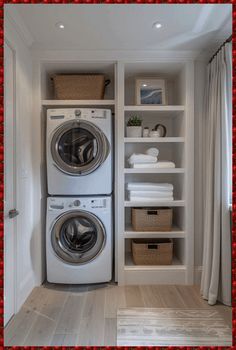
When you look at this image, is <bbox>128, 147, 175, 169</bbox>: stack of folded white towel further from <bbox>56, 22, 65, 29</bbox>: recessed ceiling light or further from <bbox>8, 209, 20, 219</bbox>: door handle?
<bbox>56, 22, 65, 29</bbox>: recessed ceiling light

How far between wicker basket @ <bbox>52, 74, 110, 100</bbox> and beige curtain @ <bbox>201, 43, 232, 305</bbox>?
1.11 metres

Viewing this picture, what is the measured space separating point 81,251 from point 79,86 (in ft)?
5.40

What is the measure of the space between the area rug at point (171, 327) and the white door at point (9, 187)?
0.87 m

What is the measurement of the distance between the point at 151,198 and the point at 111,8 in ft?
5.35

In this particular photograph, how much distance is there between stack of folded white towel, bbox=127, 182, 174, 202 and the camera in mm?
2480

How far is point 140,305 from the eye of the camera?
2113 mm

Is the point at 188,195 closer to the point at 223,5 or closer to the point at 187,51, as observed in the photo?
the point at 187,51

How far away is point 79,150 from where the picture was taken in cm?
240

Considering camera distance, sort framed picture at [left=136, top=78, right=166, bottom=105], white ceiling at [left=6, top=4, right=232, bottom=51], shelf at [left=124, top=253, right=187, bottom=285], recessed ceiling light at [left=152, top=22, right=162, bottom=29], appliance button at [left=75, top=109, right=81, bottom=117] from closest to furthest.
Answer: white ceiling at [left=6, top=4, right=232, bottom=51], recessed ceiling light at [left=152, top=22, right=162, bottom=29], appliance button at [left=75, top=109, right=81, bottom=117], shelf at [left=124, top=253, right=187, bottom=285], framed picture at [left=136, top=78, right=166, bottom=105]

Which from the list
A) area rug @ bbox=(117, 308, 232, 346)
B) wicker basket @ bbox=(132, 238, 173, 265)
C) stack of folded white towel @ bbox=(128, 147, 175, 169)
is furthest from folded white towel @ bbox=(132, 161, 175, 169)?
area rug @ bbox=(117, 308, 232, 346)

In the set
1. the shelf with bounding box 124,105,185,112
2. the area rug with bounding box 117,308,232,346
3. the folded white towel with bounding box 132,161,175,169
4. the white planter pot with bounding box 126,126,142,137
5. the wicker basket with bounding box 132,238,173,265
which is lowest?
the area rug with bounding box 117,308,232,346

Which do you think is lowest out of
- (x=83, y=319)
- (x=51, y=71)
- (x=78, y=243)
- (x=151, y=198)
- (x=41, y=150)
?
(x=83, y=319)

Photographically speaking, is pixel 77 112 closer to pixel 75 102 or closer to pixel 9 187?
pixel 75 102

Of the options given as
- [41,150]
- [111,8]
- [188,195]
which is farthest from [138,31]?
[188,195]
